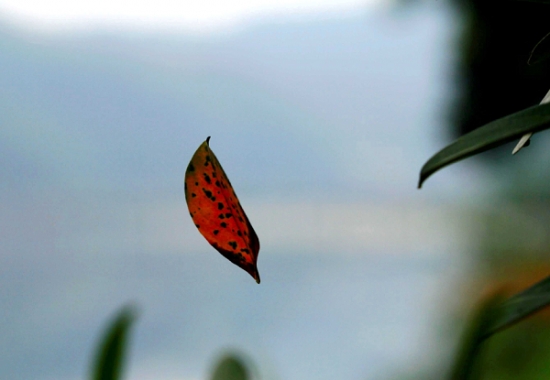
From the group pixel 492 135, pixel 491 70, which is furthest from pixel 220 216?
pixel 491 70

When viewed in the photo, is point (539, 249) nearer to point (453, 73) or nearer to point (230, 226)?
point (453, 73)

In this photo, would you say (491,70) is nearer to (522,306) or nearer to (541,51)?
(541,51)

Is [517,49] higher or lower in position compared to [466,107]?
higher

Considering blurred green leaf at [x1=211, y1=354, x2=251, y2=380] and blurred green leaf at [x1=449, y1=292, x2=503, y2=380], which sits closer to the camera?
blurred green leaf at [x1=449, y1=292, x2=503, y2=380]

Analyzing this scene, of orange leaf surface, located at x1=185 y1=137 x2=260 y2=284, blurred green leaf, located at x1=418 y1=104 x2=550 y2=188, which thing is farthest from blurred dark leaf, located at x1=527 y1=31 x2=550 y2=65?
orange leaf surface, located at x1=185 y1=137 x2=260 y2=284

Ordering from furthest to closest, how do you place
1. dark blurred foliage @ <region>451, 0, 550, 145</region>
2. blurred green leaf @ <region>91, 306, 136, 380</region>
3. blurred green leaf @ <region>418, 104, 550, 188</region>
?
1. dark blurred foliage @ <region>451, 0, 550, 145</region>
2. blurred green leaf @ <region>91, 306, 136, 380</region>
3. blurred green leaf @ <region>418, 104, 550, 188</region>

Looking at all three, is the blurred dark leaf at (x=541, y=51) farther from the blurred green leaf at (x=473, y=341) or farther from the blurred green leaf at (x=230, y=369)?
the blurred green leaf at (x=230, y=369)

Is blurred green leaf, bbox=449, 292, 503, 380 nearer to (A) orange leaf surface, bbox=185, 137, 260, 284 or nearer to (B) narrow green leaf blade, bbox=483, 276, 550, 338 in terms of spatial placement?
(B) narrow green leaf blade, bbox=483, 276, 550, 338

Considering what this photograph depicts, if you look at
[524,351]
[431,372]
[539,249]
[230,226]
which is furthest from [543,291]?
[539,249]
